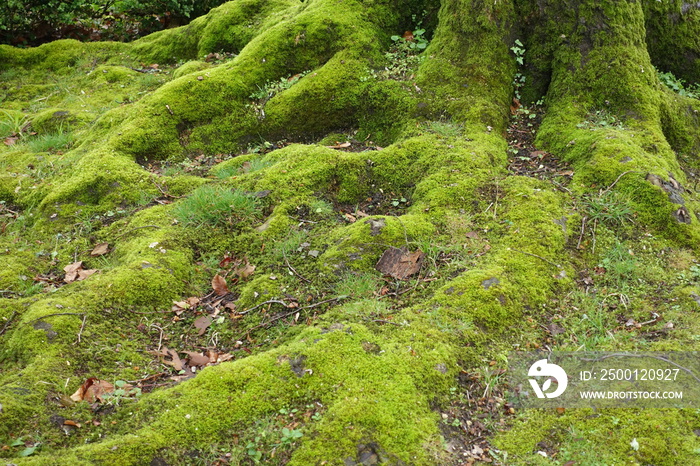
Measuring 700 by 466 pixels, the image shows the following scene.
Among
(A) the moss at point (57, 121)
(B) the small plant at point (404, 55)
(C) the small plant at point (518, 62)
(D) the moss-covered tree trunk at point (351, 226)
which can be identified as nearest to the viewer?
(D) the moss-covered tree trunk at point (351, 226)

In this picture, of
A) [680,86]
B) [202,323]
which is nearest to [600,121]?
[680,86]

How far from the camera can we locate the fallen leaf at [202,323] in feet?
13.4

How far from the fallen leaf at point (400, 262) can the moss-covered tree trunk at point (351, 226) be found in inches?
3.3

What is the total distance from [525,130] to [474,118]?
2.29 ft

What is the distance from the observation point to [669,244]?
442 centimetres

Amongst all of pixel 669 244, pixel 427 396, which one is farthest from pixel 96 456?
pixel 669 244

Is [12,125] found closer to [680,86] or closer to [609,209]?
[609,209]

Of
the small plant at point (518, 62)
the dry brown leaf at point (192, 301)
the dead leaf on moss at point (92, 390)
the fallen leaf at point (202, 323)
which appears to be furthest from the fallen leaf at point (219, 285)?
the small plant at point (518, 62)

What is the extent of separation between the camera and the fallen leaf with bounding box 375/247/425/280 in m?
4.29

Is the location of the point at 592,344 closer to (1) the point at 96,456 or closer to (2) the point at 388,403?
(2) the point at 388,403

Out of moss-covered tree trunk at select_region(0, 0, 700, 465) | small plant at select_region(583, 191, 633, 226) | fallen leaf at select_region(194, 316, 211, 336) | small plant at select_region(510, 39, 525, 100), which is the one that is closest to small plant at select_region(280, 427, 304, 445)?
moss-covered tree trunk at select_region(0, 0, 700, 465)

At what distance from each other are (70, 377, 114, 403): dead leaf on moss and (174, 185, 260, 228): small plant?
184cm

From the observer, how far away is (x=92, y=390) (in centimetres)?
335

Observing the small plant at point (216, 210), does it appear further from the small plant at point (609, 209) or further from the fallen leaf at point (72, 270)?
the small plant at point (609, 209)
